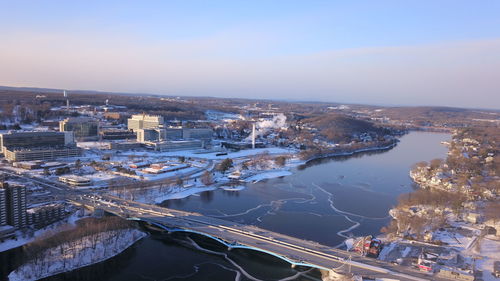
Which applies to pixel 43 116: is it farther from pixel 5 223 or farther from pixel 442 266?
pixel 442 266

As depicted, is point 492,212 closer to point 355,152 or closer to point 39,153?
point 355,152

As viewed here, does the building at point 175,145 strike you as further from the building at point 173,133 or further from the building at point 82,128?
the building at point 82,128

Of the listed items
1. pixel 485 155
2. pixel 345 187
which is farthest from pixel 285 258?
pixel 485 155

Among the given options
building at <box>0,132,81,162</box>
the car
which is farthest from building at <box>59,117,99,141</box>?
the car

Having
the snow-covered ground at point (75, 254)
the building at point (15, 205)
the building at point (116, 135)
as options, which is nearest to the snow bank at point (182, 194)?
the snow-covered ground at point (75, 254)

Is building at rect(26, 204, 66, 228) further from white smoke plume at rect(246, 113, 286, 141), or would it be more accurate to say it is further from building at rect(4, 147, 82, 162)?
white smoke plume at rect(246, 113, 286, 141)


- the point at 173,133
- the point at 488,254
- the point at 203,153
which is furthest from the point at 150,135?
the point at 488,254
